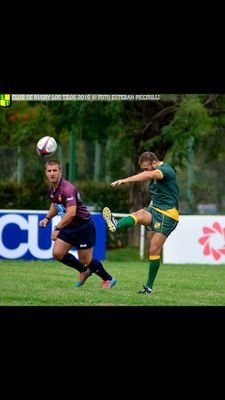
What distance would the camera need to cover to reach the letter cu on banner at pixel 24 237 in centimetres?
1620

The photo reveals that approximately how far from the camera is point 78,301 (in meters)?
10.5

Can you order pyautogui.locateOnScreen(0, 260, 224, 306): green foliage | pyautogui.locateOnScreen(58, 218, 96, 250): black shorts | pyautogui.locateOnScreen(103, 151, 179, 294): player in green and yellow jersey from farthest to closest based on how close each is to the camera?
pyautogui.locateOnScreen(58, 218, 96, 250): black shorts < pyautogui.locateOnScreen(103, 151, 179, 294): player in green and yellow jersey < pyautogui.locateOnScreen(0, 260, 224, 306): green foliage

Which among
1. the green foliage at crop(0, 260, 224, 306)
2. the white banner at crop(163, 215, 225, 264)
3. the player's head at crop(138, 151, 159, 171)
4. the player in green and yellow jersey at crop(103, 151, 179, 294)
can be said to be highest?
the player's head at crop(138, 151, 159, 171)

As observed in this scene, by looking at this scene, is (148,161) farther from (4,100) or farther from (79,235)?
(4,100)

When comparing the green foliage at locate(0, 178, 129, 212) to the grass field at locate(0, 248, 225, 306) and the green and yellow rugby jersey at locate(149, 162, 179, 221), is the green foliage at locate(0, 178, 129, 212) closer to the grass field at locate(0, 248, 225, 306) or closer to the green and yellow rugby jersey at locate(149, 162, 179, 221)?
the grass field at locate(0, 248, 225, 306)

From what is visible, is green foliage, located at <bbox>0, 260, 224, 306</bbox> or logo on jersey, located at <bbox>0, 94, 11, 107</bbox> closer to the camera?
logo on jersey, located at <bbox>0, 94, 11, 107</bbox>

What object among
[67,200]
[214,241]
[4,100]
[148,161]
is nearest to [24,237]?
[214,241]

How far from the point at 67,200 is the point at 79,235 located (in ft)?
1.65

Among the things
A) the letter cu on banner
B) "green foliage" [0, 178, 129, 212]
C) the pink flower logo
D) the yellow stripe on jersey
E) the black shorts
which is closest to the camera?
the yellow stripe on jersey

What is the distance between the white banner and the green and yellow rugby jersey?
5.54 meters

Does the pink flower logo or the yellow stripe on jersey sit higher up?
the yellow stripe on jersey

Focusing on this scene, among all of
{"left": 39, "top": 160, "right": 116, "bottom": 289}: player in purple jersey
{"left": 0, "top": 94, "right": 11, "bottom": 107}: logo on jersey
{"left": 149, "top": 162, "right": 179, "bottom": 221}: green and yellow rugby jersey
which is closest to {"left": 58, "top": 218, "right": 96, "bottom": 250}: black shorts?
{"left": 39, "top": 160, "right": 116, "bottom": 289}: player in purple jersey

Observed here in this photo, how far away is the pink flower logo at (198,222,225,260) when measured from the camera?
55.6 feet

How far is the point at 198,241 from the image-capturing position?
56.0 ft
